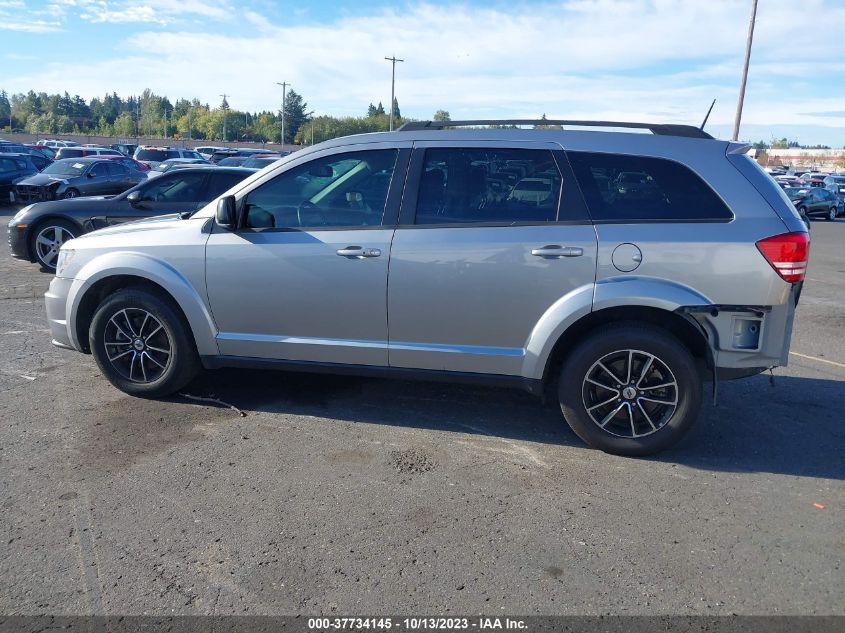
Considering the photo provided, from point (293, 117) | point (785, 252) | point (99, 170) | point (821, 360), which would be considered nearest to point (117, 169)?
point (99, 170)

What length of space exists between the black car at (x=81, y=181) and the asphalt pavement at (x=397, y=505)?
45.1 ft

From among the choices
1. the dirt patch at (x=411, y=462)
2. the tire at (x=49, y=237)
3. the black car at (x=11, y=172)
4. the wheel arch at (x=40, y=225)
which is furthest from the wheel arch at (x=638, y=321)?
the black car at (x=11, y=172)

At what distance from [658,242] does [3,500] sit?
13.0ft

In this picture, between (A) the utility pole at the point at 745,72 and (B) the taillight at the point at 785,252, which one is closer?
(B) the taillight at the point at 785,252

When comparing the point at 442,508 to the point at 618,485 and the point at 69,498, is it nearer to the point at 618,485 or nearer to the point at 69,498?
the point at 618,485

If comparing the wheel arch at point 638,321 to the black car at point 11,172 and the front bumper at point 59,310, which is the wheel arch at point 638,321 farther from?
the black car at point 11,172

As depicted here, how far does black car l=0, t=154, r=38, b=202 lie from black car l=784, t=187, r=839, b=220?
28679 mm

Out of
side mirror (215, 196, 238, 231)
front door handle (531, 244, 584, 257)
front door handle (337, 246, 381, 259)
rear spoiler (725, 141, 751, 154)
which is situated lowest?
front door handle (337, 246, 381, 259)

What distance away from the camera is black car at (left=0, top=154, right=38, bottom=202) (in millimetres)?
21188

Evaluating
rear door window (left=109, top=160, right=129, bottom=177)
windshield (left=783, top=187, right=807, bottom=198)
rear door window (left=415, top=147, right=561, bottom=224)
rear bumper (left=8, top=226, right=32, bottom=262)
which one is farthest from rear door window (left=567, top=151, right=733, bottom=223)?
windshield (left=783, top=187, right=807, bottom=198)

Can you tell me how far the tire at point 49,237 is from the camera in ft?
34.4

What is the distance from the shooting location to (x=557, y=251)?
435 centimetres

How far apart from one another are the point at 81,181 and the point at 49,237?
8648mm

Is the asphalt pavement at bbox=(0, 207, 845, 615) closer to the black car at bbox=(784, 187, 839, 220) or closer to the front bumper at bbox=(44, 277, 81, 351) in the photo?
the front bumper at bbox=(44, 277, 81, 351)
